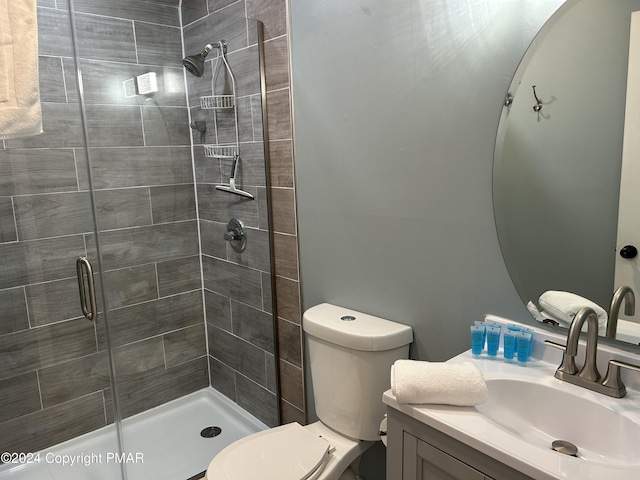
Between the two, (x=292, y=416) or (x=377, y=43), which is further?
(x=292, y=416)

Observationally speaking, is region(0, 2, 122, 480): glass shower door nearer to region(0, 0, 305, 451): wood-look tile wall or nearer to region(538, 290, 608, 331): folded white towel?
region(0, 0, 305, 451): wood-look tile wall

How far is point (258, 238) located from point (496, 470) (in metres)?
1.53

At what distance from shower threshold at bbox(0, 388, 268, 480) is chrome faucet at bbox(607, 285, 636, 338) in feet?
6.05

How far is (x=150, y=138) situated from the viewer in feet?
7.32

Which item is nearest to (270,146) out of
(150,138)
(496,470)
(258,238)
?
(258,238)

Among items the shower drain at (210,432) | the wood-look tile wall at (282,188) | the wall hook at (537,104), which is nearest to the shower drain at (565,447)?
the wall hook at (537,104)

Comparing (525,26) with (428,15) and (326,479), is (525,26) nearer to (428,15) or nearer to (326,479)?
(428,15)

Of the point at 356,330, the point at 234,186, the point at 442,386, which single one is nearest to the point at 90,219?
the point at 234,186

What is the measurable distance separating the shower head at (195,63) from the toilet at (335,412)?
128cm

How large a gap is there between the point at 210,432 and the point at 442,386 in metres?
1.74

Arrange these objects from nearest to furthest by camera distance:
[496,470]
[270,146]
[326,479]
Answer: [496,470] < [326,479] < [270,146]

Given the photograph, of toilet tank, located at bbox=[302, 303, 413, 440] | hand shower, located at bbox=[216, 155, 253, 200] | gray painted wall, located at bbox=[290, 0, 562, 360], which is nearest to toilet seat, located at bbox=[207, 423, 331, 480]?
toilet tank, located at bbox=[302, 303, 413, 440]

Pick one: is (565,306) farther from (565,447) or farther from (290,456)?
(290,456)

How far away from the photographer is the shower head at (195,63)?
2.19 meters
